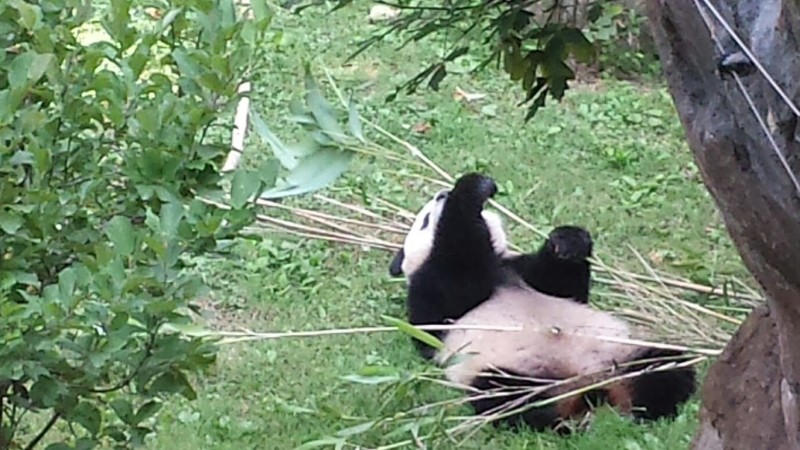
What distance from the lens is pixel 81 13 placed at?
2.12 meters

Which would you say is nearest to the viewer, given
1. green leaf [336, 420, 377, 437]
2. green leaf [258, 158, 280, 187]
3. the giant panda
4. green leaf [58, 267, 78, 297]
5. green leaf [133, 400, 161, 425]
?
green leaf [58, 267, 78, 297]

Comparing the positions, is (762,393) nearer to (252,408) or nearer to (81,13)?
(81,13)

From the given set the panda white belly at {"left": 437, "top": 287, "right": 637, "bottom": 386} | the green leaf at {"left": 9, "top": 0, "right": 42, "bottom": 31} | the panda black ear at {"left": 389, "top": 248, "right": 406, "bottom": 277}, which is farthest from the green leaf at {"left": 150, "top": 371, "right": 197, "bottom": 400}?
the panda black ear at {"left": 389, "top": 248, "right": 406, "bottom": 277}

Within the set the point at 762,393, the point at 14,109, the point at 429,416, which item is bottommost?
the point at 429,416

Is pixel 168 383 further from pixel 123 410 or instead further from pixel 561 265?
pixel 561 265

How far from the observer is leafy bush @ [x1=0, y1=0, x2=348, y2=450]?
1.87 metres

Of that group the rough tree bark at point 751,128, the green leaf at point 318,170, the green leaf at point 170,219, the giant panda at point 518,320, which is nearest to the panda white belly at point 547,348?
the giant panda at point 518,320

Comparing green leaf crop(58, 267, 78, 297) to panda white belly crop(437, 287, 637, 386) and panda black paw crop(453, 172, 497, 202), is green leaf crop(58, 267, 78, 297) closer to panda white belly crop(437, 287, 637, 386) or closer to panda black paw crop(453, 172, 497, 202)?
panda white belly crop(437, 287, 637, 386)

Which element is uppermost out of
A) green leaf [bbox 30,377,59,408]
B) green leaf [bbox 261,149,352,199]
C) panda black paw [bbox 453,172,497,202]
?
green leaf [bbox 30,377,59,408]

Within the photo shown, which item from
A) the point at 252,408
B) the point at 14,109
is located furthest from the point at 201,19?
the point at 252,408

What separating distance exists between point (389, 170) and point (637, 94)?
173 cm

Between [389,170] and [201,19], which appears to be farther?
[389,170]

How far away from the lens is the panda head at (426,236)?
4074 mm

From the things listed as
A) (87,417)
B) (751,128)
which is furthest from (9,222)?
(751,128)
